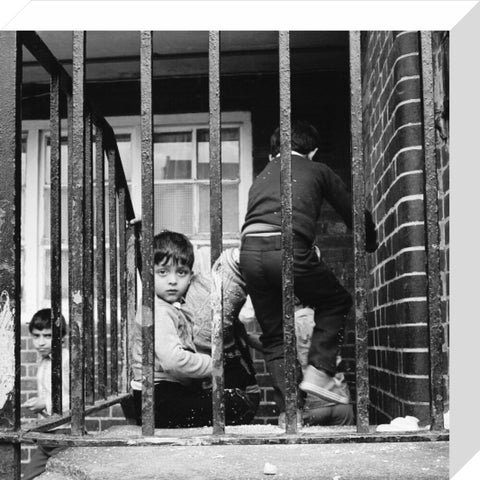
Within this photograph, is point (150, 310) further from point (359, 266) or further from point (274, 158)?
point (274, 158)

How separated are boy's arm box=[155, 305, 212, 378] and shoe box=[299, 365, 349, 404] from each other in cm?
42

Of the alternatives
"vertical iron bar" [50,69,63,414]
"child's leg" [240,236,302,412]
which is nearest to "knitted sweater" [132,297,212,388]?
"child's leg" [240,236,302,412]

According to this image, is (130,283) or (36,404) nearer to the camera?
(130,283)

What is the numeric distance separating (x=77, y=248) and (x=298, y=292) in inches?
59.1

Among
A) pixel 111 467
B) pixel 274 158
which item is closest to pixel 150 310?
pixel 111 467

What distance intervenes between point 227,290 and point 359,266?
5.39 ft

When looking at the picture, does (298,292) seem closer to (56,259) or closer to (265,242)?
(265,242)

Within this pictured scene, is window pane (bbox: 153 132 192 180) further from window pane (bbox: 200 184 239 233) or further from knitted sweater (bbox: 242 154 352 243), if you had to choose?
knitted sweater (bbox: 242 154 352 243)

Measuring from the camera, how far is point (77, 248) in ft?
5.49

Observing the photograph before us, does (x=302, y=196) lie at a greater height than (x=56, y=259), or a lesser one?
greater

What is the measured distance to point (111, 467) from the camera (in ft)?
5.11

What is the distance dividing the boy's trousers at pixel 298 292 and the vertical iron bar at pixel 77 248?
138 centimetres

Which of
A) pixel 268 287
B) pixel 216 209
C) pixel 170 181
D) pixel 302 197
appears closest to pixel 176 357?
pixel 268 287

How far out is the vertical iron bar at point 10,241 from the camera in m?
1.59
